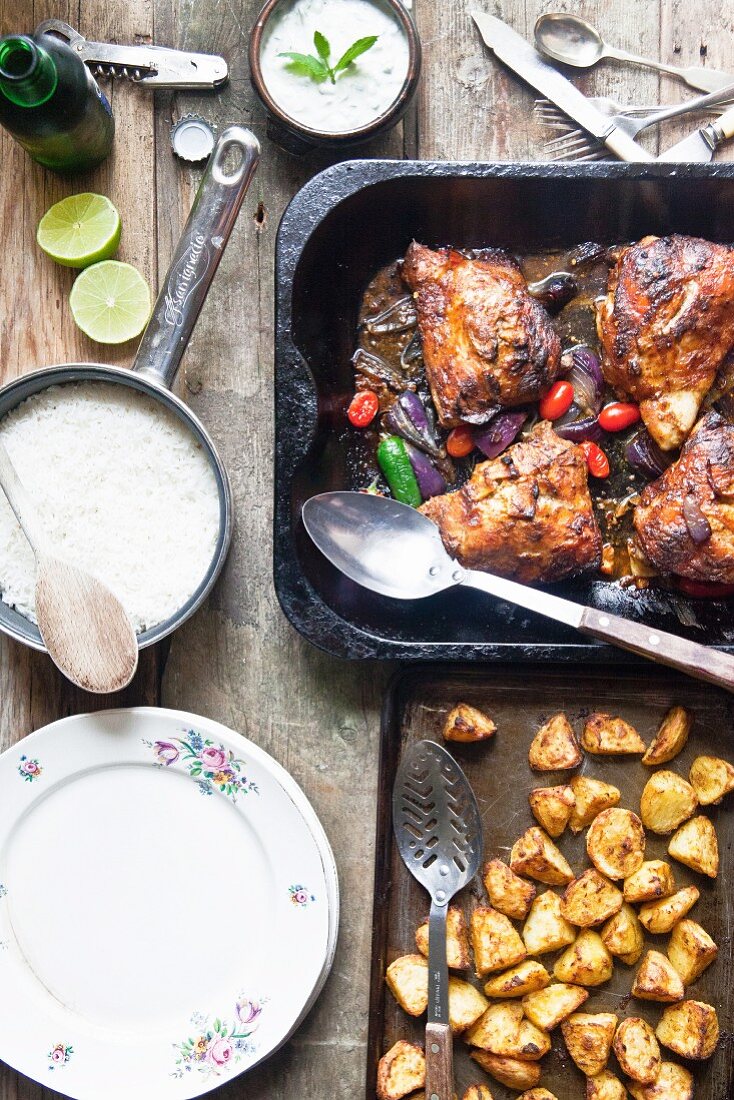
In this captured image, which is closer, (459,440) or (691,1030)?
(691,1030)

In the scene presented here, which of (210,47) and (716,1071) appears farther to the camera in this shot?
(210,47)

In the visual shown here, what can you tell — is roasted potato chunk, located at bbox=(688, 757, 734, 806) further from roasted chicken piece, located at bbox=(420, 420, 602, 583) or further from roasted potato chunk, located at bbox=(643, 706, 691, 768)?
roasted chicken piece, located at bbox=(420, 420, 602, 583)

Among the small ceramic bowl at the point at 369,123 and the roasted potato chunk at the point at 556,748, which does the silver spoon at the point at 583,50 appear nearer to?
the small ceramic bowl at the point at 369,123

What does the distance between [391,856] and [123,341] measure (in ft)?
5.62

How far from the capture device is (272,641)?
288 centimetres

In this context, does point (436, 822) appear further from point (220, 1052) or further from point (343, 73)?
→ point (343, 73)

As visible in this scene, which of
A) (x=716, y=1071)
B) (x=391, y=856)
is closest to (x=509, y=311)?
(x=391, y=856)

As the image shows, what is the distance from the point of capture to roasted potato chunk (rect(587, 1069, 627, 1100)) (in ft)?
8.61

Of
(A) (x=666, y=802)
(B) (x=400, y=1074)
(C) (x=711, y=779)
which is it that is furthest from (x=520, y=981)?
(C) (x=711, y=779)

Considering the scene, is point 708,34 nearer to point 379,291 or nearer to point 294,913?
point 379,291

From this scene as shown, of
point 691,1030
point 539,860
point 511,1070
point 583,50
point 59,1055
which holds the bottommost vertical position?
point 59,1055

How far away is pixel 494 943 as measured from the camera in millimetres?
2656

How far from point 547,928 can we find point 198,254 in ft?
7.02

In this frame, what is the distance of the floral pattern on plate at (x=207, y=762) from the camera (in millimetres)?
2688
